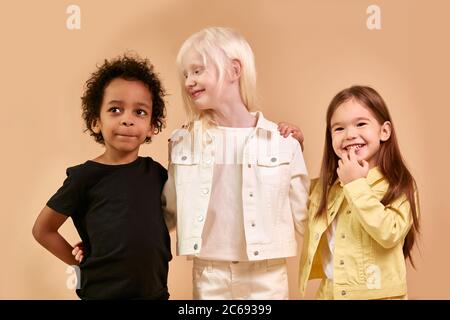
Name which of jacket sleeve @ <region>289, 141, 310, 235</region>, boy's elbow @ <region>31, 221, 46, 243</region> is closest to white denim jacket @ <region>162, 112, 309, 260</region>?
jacket sleeve @ <region>289, 141, 310, 235</region>

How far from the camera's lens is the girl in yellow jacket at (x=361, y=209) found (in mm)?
1629

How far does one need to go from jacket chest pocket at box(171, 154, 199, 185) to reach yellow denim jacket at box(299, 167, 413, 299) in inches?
14.9

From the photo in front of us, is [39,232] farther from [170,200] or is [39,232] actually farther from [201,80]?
[201,80]

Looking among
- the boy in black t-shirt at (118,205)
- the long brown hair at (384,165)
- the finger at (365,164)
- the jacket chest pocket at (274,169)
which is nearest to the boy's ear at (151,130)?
the boy in black t-shirt at (118,205)

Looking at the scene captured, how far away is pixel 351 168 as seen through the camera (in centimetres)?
166

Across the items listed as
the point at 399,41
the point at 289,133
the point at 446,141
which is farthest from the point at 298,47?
the point at 446,141

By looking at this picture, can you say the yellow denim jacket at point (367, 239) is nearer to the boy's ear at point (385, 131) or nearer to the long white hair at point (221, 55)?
the boy's ear at point (385, 131)

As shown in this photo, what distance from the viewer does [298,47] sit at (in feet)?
7.22

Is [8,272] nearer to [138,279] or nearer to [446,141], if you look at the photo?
[138,279]

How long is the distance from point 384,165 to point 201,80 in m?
0.56

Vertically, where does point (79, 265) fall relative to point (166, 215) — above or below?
below

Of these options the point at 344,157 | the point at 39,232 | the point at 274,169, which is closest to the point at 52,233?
the point at 39,232
